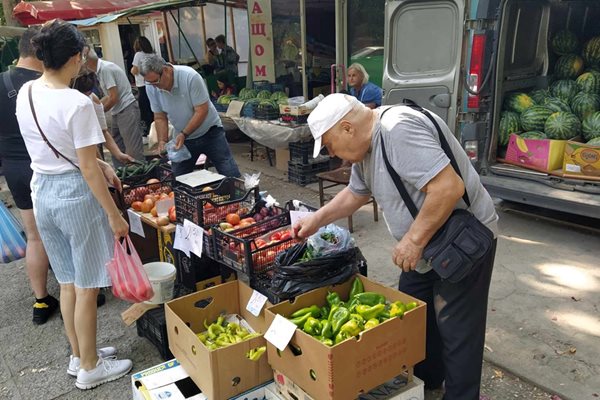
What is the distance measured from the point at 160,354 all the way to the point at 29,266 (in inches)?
49.2

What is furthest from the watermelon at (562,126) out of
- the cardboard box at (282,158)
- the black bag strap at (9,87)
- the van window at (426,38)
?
the black bag strap at (9,87)

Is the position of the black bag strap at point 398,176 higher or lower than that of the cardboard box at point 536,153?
higher

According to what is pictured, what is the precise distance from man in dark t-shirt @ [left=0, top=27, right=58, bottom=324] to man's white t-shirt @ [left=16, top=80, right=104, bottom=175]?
537 mm

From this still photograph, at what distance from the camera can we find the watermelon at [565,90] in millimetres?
5102

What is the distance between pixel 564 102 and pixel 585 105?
0.66 ft

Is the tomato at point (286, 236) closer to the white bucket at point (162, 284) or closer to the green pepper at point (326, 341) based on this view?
the green pepper at point (326, 341)

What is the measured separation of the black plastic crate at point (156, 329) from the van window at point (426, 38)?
3.06 m

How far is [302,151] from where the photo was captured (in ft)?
22.4

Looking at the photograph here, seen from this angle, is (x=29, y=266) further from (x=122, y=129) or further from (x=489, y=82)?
(x=489, y=82)

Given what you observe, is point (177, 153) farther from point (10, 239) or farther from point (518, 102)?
point (518, 102)

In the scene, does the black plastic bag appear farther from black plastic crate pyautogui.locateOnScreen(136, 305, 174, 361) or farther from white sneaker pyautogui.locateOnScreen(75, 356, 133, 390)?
white sneaker pyautogui.locateOnScreen(75, 356, 133, 390)

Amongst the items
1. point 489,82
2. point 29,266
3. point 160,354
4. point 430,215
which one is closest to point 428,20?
point 489,82

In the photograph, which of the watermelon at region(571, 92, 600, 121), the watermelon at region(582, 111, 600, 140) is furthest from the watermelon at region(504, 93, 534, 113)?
the watermelon at region(582, 111, 600, 140)

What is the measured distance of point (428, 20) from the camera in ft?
14.8
